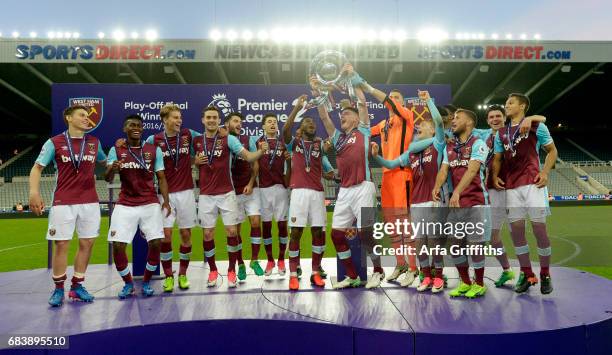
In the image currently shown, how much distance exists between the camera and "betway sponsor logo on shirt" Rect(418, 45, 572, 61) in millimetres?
22359

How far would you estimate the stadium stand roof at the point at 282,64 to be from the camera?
2192cm

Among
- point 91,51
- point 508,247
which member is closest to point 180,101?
point 508,247

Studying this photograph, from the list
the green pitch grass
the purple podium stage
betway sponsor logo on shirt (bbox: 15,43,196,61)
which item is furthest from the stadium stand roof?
the purple podium stage

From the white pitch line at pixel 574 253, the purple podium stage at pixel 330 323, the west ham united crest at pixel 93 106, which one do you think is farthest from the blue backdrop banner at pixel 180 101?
the white pitch line at pixel 574 253

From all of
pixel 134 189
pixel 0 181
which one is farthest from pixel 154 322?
pixel 0 181

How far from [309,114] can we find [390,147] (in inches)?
79.5

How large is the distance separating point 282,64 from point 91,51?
10.5 metres

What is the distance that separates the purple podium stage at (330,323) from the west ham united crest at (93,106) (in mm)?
3068

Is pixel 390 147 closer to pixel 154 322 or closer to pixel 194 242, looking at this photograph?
pixel 154 322

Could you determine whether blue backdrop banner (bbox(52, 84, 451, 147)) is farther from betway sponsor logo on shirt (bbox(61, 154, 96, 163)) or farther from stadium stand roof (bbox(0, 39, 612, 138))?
stadium stand roof (bbox(0, 39, 612, 138))

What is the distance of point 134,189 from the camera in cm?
479

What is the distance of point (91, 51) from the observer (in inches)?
862

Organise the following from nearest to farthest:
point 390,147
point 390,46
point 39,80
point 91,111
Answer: point 390,147, point 91,111, point 390,46, point 39,80

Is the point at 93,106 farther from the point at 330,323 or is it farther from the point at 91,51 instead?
the point at 91,51
